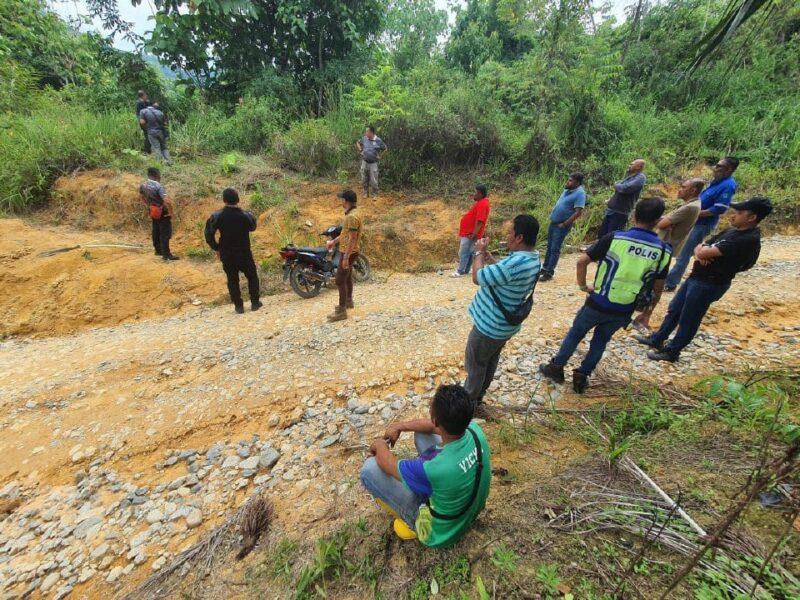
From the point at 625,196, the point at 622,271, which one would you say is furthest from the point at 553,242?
the point at 622,271

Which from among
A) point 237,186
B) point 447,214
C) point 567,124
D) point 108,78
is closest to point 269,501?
point 447,214

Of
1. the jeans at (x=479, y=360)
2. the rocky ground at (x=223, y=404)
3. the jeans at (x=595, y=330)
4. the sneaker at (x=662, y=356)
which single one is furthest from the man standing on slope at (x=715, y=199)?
the jeans at (x=479, y=360)

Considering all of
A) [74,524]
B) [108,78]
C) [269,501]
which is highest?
[108,78]

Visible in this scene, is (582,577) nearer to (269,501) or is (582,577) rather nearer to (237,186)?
(269,501)

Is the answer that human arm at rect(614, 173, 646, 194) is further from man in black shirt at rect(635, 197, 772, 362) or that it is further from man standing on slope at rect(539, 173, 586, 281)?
man in black shirt at rect(635, 197, 772, 362)

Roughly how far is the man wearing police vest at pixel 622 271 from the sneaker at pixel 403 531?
216 centimetres

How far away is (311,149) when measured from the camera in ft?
30.2

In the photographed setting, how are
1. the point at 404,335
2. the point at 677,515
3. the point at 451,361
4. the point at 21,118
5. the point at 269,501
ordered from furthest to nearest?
1. the point at 21,118
2. the point at 404,335
3. the point at 451,361
4. the point at 269,501
5. the point at 677,515

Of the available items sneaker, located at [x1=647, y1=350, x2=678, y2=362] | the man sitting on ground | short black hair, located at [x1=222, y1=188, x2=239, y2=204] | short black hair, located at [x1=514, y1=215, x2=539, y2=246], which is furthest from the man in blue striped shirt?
short black hair, located at [x1=222, y1=188, x2=239, y2=204]

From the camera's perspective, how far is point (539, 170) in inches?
352

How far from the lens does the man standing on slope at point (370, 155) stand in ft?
26.6

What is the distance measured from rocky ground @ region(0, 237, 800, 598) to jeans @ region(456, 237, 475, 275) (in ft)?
4.49

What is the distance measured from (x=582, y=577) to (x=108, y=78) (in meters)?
16.1

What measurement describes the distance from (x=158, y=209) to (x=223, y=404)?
194 inches
